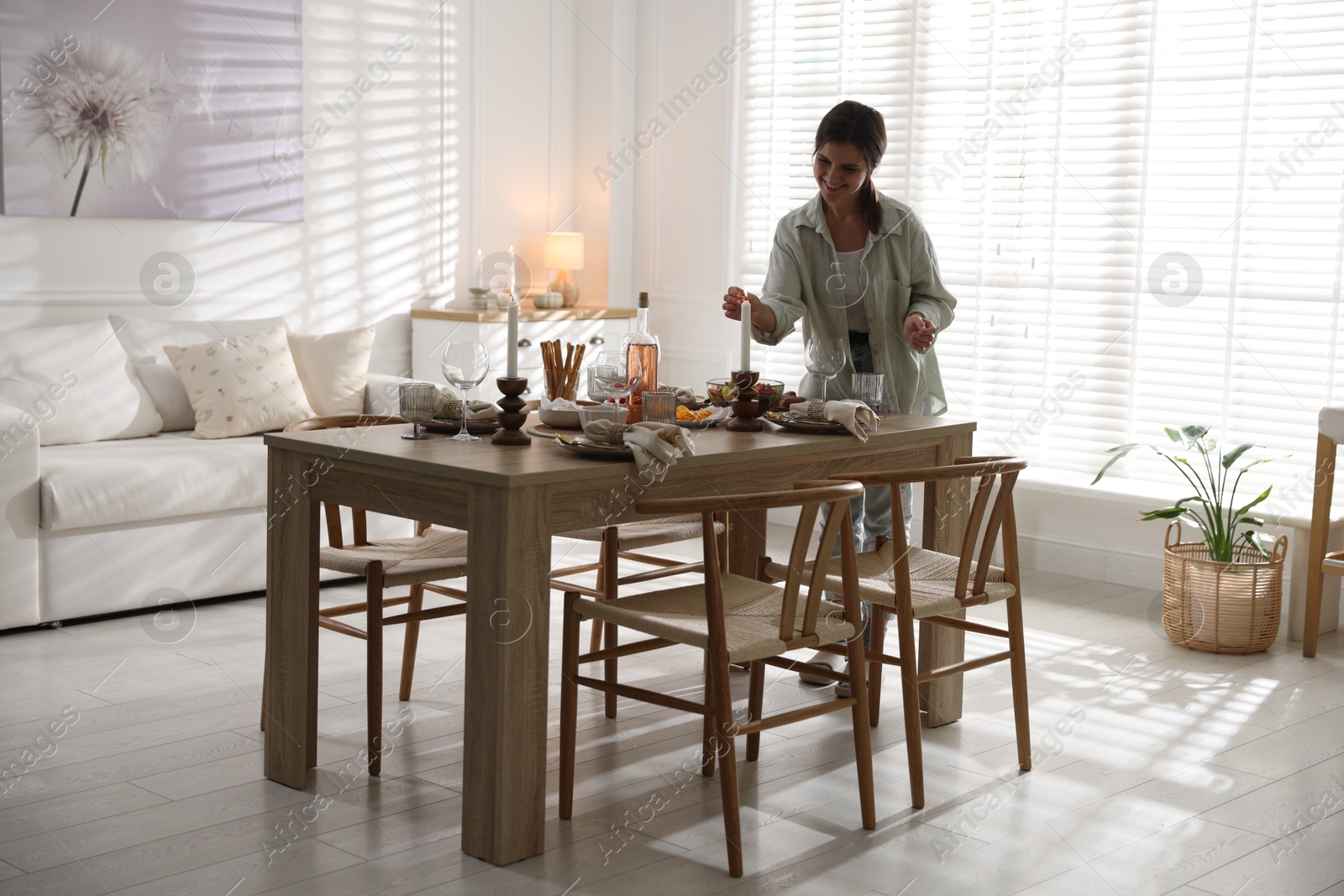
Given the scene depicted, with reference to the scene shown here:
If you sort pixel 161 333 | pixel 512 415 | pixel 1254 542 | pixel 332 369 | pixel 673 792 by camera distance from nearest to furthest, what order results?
pixel 512 415 < pixel 673 792 < pixel 1254 542 < pixel 161 333 < pixel 332 369

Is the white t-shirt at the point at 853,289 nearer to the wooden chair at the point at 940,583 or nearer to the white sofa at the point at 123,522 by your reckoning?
the wooden chair at the point at 940,583

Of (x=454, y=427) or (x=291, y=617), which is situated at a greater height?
(x=454, y=427)

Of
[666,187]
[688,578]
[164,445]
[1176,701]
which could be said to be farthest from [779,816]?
[666,187]

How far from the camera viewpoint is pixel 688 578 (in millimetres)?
4926

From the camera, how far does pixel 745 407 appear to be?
10.4ft

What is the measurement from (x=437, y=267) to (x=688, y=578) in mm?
2217

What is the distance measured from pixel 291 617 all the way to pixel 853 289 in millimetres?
1746

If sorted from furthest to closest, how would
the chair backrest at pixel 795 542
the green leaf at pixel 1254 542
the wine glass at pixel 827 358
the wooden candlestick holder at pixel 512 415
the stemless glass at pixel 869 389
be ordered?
the green leaf at pixel 1254 542
the stemless glass at pixel 869 389
the wine glass at pixel 827 358
the wooden candlestick holder at pixel 512 415
the chair backrest at pixel 795 542

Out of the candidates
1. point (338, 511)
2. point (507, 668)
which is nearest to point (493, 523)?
point (507, 668)

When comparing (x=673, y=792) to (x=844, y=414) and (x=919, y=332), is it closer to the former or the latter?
(x=844, y=414)

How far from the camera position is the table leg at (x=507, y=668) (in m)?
2.49

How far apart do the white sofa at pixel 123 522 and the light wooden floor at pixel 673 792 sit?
0.60ft

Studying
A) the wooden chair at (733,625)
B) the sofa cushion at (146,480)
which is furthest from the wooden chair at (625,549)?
the sofa cushion at (146,480)

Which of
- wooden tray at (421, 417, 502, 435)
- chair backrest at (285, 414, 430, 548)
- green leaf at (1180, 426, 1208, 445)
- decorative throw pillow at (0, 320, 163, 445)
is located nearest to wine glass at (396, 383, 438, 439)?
wooden tray at (421, 417, 502, 435)
